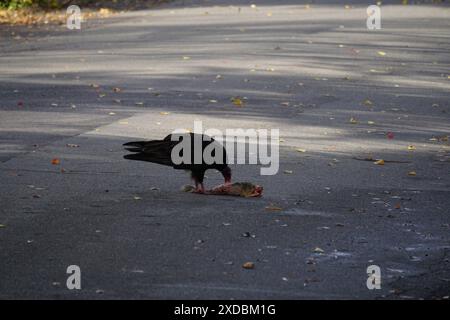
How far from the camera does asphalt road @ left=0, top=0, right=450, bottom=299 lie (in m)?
7.53

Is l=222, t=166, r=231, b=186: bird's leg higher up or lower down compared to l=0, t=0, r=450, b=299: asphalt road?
higher up

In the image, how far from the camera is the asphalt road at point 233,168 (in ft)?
24.7

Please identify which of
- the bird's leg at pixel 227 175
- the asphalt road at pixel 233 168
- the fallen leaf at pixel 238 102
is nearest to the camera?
the asphalt road at pixel 233 168

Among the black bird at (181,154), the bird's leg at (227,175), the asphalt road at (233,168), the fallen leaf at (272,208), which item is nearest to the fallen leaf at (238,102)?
the asphalt road at (233,168)

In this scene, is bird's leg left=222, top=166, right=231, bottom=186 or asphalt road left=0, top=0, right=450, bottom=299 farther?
bird's leg left=222, top=166, right=231, bottom=186

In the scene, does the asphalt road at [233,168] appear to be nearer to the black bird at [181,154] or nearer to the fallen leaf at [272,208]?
the fallen leaf at [272,208]

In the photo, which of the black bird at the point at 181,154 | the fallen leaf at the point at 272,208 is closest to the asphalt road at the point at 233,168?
the fallen leaf at the point at 272,208

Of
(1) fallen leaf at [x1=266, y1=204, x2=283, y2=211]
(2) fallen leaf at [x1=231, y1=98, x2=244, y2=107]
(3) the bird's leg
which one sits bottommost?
(1) fallen leaf at [x1=266, y1=204, x2=283, y2=211]

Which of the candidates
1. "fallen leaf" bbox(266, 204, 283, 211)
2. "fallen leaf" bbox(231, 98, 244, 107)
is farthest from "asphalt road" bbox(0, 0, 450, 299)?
"fallen leaf" bbox(231, 98, 244, 107)

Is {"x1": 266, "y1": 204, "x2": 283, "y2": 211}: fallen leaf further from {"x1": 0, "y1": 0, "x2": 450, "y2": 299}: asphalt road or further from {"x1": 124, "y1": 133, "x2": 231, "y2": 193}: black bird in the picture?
{"x1": 124, "y1": 133, "x2": 231, "y2": 193}: black bird

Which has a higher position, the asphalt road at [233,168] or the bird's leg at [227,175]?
the bird's leg at [227,175]

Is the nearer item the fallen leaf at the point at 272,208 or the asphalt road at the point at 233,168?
the asphalt road at the point at 233,168

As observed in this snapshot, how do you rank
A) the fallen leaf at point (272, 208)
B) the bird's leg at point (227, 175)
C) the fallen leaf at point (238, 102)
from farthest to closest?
the fallen leaf at point (238, 102)
the bird's leg at point (227, 175)
the fallen leaf at point (272, 208)

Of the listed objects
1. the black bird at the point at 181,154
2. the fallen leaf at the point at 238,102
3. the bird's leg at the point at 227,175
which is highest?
the black bird at the point at 181,154
